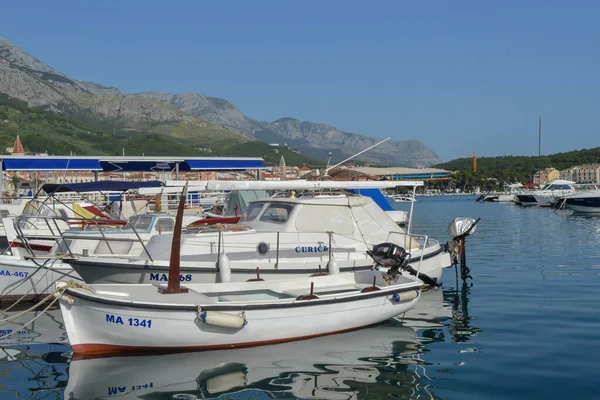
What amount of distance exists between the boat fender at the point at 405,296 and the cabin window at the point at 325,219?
3.80 metres

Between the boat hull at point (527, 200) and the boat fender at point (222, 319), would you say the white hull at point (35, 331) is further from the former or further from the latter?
the boat hull at point (527, 200)

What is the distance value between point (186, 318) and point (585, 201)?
5718 cm

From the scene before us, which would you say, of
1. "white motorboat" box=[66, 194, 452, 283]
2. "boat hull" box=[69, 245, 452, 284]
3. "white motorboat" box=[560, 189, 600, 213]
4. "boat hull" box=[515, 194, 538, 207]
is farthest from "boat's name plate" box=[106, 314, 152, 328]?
"boat hull" box=[515, 194, 538, 207]

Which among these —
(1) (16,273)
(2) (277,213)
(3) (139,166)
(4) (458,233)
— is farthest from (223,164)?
(1) (16,273)

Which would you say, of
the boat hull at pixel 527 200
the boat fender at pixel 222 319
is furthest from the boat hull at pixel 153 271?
the boat hull at pixel 527 200

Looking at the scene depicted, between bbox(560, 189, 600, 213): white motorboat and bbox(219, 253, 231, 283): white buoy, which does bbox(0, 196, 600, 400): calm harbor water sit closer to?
bbox(219, 253, 231, 283): white buoy

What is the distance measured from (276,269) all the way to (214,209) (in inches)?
812

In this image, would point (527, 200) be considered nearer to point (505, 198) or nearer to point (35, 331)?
point (505, 198)

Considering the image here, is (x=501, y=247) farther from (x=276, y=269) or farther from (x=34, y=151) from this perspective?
(x=34, y=151)

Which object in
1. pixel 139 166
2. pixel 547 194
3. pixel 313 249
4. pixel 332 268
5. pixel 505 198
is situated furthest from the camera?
pixel 505 198

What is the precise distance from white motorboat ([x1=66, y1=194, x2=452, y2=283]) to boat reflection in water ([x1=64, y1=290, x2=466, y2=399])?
308 cm

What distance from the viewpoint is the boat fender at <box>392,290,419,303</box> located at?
1326 centimetres

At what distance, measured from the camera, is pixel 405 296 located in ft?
43.8

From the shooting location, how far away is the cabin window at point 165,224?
19094 millimetres
